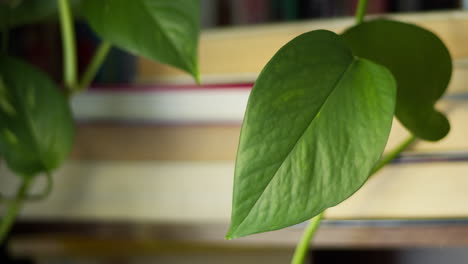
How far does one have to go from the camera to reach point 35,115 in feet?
1.26

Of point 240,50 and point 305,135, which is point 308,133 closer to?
point 305,135

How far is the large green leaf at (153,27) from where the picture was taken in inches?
12.0

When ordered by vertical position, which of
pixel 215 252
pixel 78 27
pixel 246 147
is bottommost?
pixel 215 252

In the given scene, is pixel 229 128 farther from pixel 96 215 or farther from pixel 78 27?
pixel 78 27

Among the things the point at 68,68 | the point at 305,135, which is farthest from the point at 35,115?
the point at 305,135

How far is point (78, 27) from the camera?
2.05 feet

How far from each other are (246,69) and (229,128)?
0.06m

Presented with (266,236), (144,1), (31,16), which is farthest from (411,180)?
(31,16)

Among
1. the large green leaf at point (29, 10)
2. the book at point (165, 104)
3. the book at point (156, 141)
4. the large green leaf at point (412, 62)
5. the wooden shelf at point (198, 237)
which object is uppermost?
the large green leaf at point (412, 62)

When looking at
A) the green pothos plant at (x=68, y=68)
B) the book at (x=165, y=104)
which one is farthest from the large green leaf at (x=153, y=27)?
the book at (x=165, y=104)

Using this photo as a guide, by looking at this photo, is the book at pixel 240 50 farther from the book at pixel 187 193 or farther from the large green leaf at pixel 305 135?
the large green leaf at pixel 305 135

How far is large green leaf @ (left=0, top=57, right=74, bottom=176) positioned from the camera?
1.24 feet

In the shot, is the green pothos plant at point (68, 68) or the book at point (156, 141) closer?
the green pothos plant at point (68, 68)

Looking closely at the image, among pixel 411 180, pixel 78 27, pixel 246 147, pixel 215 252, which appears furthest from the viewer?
A: pixel 78 27
